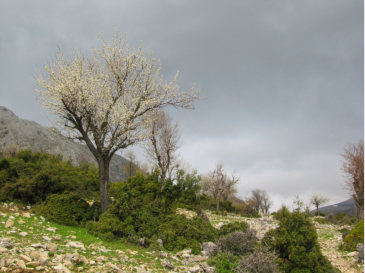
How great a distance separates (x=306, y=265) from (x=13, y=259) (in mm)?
6474

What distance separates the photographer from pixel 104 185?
10945 mm

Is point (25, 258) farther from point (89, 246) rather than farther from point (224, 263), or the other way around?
point (224, 263)

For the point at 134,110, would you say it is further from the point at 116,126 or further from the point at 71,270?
the point at 71,270

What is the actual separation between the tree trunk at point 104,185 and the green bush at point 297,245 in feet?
23.6

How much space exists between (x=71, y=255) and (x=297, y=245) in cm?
551

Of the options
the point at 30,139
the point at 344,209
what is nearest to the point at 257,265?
the point at 344,209

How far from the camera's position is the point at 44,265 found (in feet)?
13.3

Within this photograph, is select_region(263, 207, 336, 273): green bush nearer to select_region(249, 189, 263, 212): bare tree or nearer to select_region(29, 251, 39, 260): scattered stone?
select_region(29, 251, 39, 260): scattered stone

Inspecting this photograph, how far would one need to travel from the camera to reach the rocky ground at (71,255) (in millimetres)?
4133

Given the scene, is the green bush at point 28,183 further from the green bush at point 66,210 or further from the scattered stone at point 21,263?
the scattered stone at point 21,263

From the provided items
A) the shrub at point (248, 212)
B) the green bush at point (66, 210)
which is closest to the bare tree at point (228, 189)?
the shrub at point (248, 212)

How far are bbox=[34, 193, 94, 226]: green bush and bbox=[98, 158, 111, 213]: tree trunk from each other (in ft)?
2.10

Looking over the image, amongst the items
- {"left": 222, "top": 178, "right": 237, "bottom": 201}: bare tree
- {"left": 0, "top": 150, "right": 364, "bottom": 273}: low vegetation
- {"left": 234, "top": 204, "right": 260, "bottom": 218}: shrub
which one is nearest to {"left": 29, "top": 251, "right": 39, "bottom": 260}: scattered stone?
{"left": 0, "top": 150, "right": 364, "bottom": 273}: low vegetation

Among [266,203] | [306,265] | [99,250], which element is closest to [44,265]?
[99,250]
